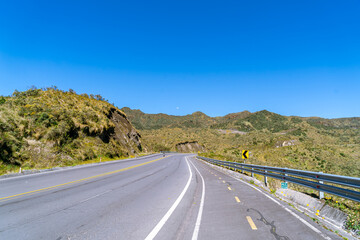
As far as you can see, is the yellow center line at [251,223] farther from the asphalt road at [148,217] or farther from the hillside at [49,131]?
the hillside at [49,131]

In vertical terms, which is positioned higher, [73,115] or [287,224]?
[73,115]

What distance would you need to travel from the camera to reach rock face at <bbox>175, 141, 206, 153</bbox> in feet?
354

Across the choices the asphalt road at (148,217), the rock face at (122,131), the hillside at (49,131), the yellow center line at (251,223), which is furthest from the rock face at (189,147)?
the yellow center line at (251,223)

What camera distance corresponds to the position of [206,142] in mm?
115312

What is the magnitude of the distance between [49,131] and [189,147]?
88086mm

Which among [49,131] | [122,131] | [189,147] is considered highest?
[122,131]

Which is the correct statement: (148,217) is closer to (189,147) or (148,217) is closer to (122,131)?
(122,131)

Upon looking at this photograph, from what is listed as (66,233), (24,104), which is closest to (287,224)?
(66,233)

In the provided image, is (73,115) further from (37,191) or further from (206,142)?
(206,142)

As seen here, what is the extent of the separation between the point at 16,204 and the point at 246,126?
17273 centimetres

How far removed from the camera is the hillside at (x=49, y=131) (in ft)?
65.1

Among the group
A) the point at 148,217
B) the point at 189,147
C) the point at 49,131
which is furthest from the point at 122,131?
the point at 189,147

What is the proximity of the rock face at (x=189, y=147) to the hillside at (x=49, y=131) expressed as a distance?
225 ft

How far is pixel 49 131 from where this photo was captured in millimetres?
24594
